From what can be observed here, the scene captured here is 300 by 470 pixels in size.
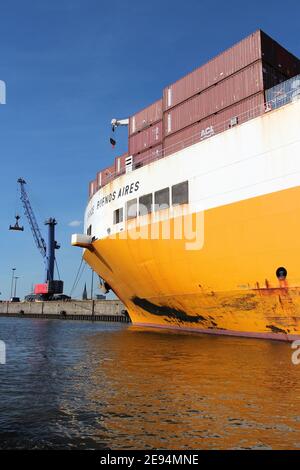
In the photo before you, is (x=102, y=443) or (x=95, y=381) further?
(x=95, y=381)

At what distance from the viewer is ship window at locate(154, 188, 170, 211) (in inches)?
706

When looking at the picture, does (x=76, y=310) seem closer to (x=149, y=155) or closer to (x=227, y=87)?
(x=149, y=155)

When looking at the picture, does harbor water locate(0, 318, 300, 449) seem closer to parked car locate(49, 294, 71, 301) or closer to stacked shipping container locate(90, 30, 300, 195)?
stacked shipping container locate(90, 30, 300, 195)

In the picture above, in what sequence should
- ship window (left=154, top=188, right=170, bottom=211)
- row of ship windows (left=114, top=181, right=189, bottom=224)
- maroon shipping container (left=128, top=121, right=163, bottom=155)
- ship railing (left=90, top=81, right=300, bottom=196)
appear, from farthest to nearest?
maroon shipping container (left=128, top=121, right=163, bottom=155) → ship window (left=154, top=188, right=170, bottom=211) → row of ship windows (left=114, top=181, right=189, bottom=224) → ship railing (left=90, top=81, right=300, bottom=196)

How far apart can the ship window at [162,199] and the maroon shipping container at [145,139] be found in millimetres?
5154

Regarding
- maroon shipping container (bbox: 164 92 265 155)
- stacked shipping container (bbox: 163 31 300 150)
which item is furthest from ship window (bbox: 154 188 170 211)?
stacked shipping container (bbox: 163 31 300 150)

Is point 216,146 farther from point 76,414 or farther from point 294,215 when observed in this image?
point 76,414

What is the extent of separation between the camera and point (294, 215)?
43.4 ft

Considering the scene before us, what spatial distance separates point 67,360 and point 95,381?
3.55 m

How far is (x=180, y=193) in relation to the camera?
1736 centimetres

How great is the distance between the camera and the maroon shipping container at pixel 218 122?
55.4 feet

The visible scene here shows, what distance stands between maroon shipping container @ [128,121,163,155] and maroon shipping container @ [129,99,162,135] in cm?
36

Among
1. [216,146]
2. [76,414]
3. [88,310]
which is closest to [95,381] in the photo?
[76,414]

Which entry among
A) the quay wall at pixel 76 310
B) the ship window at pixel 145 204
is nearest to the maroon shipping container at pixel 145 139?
the ship window at pixel 145 204
